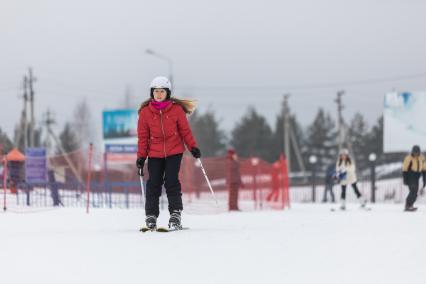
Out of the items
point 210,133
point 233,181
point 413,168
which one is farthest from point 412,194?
point 210,133

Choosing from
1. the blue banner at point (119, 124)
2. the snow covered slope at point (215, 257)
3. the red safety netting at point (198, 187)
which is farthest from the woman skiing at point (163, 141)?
the blue banner at point (119, 124)

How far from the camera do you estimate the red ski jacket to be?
8016 mm

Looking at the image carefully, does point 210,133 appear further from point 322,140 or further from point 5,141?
point 5,141

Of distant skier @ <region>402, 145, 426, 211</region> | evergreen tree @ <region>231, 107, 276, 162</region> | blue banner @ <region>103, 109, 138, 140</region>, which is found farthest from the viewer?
evergreen tree @ <region>231, 107, 276, 162</region>

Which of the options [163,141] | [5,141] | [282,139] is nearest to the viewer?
[163,141]

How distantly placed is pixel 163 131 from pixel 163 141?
0.12m

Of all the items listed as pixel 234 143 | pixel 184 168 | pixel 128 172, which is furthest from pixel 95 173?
pixel 234 143

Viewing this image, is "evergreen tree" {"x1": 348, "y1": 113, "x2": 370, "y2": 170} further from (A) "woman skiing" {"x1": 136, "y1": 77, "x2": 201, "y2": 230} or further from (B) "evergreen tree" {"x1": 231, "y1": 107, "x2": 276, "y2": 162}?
(A) "woman skiing" {"x1": 136, "y1": 77, "x2": 201, "y2": 230}

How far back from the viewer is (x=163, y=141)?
8086 millimetres

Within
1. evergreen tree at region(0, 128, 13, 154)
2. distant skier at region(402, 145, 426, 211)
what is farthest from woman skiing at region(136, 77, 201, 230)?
evergreen tree at region(0, 128, 13, 154)

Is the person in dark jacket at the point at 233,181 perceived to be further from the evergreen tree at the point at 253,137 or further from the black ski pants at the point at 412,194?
the evergreen tree at the point at 253,137

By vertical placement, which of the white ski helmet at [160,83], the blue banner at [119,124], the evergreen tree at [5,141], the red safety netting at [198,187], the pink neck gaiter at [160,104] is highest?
the blue banner at [119,124]

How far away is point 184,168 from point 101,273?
17.6 meters

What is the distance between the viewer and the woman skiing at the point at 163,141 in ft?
26.2
